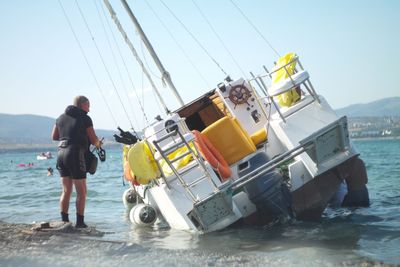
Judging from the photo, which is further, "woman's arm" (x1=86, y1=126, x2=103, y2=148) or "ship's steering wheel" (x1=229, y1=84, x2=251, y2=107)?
"ship's steering wheel" (x1=229, y1=84, x2=251, y2=107)

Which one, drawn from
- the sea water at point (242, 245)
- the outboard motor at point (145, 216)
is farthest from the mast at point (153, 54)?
the sea water at point (242, 245)

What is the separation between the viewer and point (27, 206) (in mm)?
14852

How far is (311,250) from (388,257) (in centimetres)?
93

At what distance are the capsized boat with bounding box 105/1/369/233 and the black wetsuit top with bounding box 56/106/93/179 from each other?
35.9 inches

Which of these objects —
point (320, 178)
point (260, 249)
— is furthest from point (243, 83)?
point (260, 249)

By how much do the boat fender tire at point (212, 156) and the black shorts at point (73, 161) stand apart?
1.87 meters

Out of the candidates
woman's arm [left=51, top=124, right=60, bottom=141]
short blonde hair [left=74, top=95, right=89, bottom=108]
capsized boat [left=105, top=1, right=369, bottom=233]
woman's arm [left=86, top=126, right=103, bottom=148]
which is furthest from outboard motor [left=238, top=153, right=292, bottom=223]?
woman's arm [left=51, top=124, right=60, bottom=141]

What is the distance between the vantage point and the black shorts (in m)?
6.99

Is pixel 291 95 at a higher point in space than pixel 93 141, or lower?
lower

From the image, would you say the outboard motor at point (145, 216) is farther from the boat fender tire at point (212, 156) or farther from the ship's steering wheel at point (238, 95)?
the ship's steering wheel at point (238, 95)

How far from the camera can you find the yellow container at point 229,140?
8.45 m

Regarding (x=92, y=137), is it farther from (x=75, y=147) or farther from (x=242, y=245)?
(x=242, y=245)

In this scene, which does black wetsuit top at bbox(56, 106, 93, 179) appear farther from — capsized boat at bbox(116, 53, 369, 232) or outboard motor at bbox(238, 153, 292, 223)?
outboard motor at bbox(238, 153, 292, 223)

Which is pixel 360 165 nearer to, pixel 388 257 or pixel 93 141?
pixel 388 257
